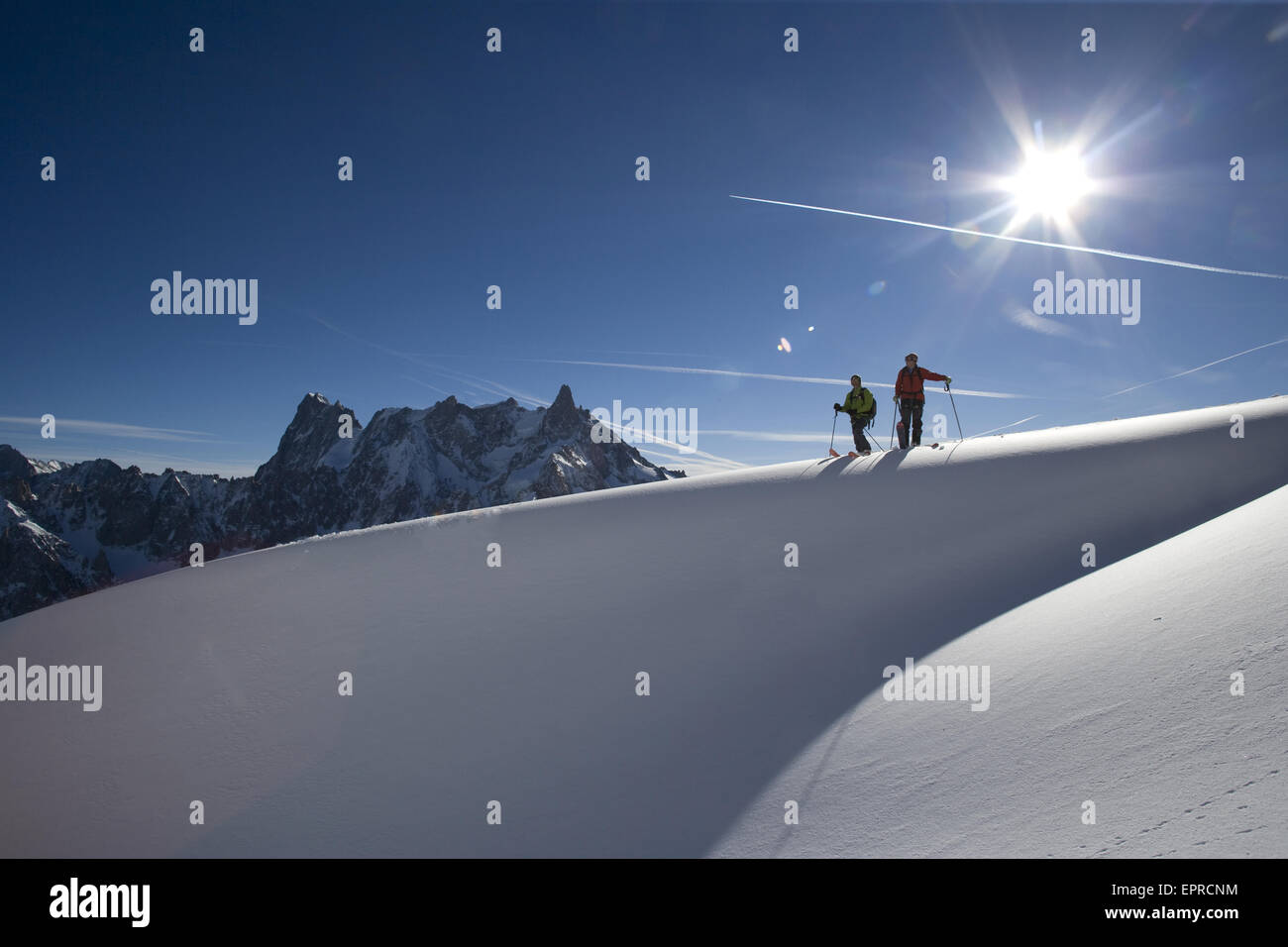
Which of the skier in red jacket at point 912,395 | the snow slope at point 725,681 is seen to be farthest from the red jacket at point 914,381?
the snow slope at point 725,681

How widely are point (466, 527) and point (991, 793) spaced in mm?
8728

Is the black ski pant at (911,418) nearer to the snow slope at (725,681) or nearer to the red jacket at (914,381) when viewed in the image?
the red jacket at (914,381)

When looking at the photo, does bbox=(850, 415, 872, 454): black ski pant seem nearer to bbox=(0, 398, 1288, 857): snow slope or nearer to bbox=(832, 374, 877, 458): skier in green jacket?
bbox=(832, 374, 877, 458): skier in green jacket

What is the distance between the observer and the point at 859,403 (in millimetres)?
12578

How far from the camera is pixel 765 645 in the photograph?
605cm

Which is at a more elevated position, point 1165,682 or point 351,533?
point 351,533

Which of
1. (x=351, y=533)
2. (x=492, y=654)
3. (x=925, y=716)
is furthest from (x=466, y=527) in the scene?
(x=925, y=716)

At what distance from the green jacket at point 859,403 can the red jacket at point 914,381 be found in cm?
62

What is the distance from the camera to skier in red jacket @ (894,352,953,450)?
39.7 ft

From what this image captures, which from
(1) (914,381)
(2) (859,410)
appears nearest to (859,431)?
(2) (859,410)

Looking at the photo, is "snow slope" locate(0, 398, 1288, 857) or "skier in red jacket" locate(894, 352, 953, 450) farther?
"skier in red jacket" locate(894, 352, 953, 450)

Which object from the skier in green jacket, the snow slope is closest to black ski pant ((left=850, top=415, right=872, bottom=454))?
the skier in green jacket

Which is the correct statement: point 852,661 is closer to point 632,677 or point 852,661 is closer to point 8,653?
point 632,677

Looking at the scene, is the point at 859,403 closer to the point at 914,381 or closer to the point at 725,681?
the point at 914,381
